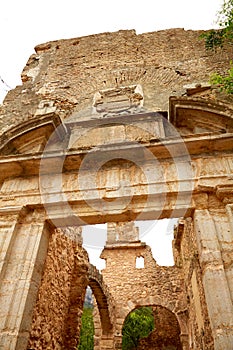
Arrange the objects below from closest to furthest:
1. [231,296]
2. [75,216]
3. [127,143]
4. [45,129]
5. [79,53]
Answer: [231,296]
[75,216]
[127,143]
[45,129]
[79,53]

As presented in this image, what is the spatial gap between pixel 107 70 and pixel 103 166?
111 inches

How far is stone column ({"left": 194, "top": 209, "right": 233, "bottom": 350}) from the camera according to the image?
89.7 inches

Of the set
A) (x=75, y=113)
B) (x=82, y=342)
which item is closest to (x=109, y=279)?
(x=82, y=342)

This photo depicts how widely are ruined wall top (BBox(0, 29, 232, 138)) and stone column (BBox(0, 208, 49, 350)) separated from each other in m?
2.21

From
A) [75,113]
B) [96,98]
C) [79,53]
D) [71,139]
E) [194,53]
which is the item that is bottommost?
[71,139]

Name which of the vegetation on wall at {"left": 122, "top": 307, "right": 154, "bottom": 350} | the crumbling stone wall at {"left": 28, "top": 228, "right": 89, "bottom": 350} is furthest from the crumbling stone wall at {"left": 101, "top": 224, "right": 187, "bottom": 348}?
the crumbling stone wall at {"left": 28, "top": 228, "right": 89, "bottom": 350}

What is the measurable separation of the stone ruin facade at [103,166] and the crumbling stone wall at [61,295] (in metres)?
0.02

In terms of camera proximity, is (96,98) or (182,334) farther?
(182,334)

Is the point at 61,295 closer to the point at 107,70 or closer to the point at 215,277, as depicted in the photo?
the point at 215,277

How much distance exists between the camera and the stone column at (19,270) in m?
2.58

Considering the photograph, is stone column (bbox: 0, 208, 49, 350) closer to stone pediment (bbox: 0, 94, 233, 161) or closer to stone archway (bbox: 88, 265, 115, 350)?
stone pediment (bbox: 0, 94, 233, 161)

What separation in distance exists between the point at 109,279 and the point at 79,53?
8.99 m

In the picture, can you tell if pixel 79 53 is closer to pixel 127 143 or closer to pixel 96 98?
pixel 96 98

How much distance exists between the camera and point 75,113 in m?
4.82
